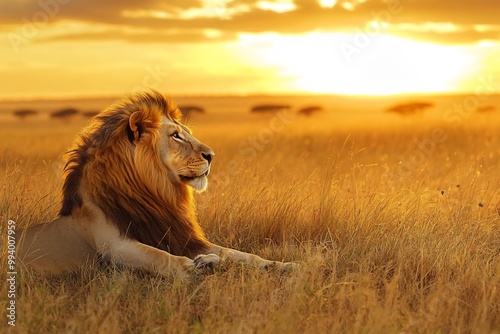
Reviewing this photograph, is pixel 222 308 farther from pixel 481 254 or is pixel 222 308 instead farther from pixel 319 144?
pixel 319 144

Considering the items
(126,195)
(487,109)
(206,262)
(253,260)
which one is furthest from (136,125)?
(487,109)

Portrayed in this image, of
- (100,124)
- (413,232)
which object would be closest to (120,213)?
(100,124)

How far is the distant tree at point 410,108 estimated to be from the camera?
2903 centimetres

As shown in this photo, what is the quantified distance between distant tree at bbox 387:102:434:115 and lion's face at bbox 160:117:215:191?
2449 cm

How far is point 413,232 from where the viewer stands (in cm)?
581

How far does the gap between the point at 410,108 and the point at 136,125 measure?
83.2 ft

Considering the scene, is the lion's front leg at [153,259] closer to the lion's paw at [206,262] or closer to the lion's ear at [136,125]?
the lion's paw at [206,262]

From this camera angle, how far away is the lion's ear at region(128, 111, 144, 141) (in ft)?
16.2

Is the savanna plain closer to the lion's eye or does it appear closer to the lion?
the lion

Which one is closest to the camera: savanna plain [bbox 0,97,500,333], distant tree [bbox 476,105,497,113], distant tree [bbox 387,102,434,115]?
savanna plain [bbox 0,97,500,333]

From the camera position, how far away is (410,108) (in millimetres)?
29344

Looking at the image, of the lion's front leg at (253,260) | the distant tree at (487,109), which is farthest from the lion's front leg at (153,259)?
the distant tree at (487,109)

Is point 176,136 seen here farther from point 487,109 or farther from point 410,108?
point 410,108

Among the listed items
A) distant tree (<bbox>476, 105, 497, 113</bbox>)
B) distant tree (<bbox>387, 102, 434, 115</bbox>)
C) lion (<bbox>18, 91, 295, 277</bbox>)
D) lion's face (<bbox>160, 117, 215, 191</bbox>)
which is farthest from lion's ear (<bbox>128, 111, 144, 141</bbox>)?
distant tree (<bbox>387, 102, 434, 115</bbox>)
